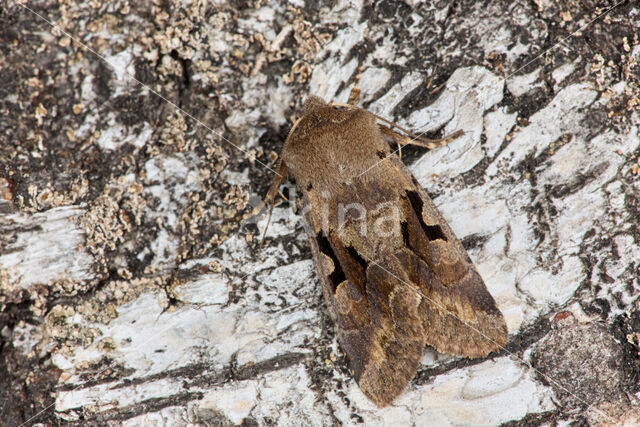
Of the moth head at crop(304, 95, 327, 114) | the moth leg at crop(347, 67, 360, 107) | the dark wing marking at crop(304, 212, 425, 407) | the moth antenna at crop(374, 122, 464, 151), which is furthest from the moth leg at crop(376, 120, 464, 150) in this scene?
the dark wing marking at crop(304, 212, 425, 407)

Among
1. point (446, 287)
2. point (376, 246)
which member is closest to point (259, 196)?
point (376, 246)

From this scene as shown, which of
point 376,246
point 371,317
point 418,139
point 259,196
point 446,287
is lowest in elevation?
point 371,317

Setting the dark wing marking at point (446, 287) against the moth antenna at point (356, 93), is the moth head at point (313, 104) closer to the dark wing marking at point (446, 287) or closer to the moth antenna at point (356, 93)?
the moth antenna at point (356, 93)

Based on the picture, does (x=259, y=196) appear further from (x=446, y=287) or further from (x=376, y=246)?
(x=446, y=287)

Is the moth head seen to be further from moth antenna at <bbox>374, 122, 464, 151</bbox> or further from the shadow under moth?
moth antenna at <bbox>374, 122, 464, 151</bbox>

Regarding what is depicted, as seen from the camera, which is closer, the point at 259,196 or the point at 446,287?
the point at 446,287
